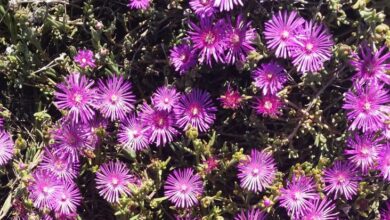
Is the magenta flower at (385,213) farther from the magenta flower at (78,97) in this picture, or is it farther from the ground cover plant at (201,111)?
the magenta flower at (78,97)

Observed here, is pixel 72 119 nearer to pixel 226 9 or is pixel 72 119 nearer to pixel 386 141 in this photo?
pixel 226 9

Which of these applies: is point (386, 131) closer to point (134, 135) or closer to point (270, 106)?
point (270, 106)

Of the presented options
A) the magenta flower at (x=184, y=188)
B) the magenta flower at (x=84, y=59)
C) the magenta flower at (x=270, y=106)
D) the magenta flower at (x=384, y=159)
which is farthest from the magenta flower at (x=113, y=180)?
the magenta flower at (x=384, y=159)

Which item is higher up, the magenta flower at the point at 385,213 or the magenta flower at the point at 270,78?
the magenta flower at the point at 270,78

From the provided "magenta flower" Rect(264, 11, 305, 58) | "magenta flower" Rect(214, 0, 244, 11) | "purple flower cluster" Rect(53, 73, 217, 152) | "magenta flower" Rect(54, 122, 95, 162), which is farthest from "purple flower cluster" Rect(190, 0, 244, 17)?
"magenta flower" Rect(54, 122, 95, 162)

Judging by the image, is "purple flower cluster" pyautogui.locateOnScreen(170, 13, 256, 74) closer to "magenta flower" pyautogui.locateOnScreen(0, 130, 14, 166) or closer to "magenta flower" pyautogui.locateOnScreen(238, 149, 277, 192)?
"magenta flower" pyautogui.locateOnScreen(238, 149, 277, 192)

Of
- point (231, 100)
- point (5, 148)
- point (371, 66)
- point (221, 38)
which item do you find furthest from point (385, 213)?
point (5, 148)
